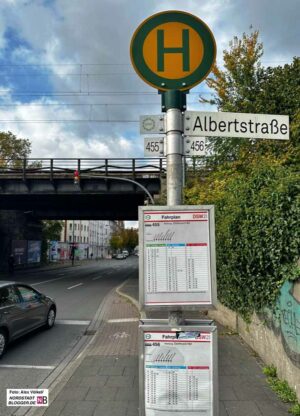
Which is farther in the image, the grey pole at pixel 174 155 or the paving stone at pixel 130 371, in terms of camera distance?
the paving stone at pixel 130 371

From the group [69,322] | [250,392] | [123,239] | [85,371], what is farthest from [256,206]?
[123,239]

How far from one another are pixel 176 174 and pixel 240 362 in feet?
14.1

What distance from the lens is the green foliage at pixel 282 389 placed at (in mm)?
4230

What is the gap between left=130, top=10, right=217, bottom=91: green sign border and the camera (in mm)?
3189

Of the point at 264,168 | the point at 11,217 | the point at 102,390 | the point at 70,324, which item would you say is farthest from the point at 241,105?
the point at 11,217

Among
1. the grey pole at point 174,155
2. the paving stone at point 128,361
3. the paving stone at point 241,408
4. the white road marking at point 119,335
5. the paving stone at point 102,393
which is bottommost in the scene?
the white road marking at point 119,335

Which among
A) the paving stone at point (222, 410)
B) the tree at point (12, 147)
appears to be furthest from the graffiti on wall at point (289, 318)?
the tree at point (12, 147)

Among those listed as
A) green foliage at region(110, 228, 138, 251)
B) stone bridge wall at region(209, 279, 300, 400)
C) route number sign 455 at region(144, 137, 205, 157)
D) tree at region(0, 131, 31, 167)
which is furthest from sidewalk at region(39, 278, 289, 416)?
green foliage at region(110, 228, 138, 251)

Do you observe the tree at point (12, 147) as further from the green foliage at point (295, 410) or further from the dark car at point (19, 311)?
the green foliage at point (295, 410)

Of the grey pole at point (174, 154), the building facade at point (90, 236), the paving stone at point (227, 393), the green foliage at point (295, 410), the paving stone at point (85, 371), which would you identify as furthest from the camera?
the building facade at point (90, 236)

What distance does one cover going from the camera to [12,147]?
45.5 metres

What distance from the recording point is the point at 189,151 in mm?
3135

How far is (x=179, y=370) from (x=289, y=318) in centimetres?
227

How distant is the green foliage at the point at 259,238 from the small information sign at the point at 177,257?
7.07 feet
